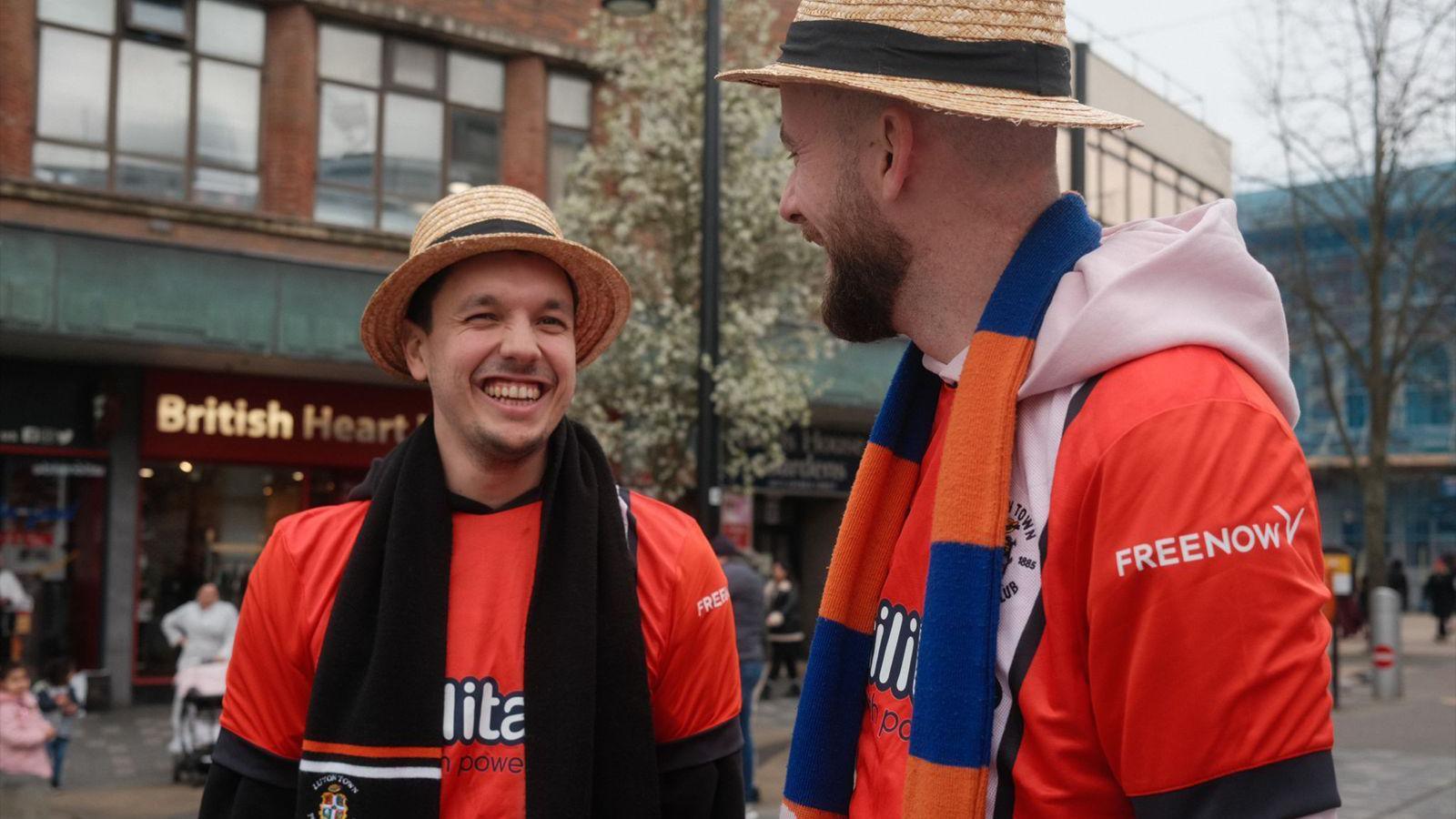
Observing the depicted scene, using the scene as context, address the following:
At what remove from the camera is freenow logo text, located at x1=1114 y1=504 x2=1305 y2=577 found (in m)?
1.37

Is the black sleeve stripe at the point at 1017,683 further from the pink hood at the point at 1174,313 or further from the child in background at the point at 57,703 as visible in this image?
the child in background at the point at 57,703

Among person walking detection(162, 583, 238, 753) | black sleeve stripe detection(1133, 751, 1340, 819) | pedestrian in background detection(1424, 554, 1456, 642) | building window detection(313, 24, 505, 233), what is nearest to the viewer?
black sleeve stripe detection(1133, 751, 1340, 819)

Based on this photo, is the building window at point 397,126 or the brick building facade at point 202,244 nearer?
the brick building facade at point 202,244

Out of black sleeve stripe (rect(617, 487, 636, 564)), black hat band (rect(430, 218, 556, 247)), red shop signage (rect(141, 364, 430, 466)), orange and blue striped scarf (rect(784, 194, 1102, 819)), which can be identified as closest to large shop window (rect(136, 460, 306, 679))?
red shop signage (rect(141, 364, 430, 466))

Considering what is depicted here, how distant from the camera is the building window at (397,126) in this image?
1803 cm

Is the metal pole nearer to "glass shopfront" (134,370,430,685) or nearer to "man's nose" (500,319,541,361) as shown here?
"man's nose" (500,319,541,361)

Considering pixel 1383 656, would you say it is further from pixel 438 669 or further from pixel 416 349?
pixel 438 669

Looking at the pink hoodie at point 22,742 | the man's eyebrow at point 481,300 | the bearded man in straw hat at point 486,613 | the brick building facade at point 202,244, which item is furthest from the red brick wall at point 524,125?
the man's eyebrow at point 481,300

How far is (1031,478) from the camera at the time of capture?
1.65 meters

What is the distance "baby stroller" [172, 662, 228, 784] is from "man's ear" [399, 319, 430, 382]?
9.94m

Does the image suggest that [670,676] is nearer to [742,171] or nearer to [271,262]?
[742,171]

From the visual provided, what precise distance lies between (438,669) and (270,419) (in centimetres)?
1661

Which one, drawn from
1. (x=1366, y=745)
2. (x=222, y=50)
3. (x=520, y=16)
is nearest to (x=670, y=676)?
(x=1366, y=745)

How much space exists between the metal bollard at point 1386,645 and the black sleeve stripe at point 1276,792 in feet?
62.3
